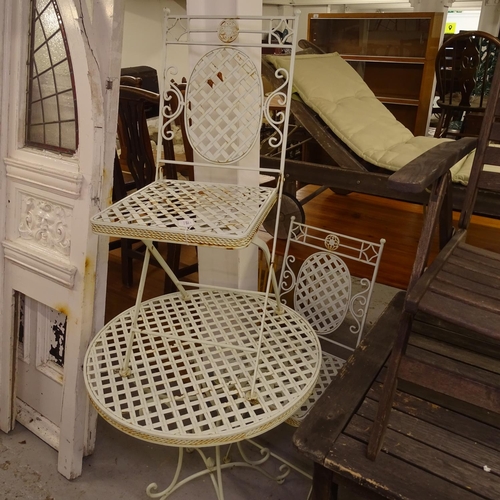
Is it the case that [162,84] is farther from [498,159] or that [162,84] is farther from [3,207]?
[498,159]

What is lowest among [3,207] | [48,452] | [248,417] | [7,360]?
[48,452]

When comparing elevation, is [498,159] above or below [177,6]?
below

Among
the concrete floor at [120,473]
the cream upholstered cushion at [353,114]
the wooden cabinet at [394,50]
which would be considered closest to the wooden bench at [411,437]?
the concrete floor at [120,473]

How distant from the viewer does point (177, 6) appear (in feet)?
16.1

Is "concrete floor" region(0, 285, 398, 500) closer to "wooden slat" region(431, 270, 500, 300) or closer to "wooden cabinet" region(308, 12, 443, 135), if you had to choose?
A: "wooden slat" region(431, 270, 500, 300)

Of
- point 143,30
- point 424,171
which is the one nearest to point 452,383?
point 424,171

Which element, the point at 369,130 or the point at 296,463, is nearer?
the point at 296,463

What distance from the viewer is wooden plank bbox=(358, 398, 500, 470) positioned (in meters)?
1.05

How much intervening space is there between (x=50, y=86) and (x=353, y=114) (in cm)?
150

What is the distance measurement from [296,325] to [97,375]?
0.55 metres

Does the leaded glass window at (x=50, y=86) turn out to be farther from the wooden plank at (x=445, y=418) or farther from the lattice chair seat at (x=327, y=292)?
the wooden plank at (x=445, y=418)

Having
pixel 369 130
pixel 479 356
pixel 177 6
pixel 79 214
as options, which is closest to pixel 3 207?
pixel 79 214

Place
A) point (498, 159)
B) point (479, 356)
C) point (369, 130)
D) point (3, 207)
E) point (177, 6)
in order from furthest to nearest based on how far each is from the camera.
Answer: point (177, 6) < point (369, 130) < point (3, 207) < point (498, 159) < point (479, 356)

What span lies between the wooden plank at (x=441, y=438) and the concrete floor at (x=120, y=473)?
42cm
